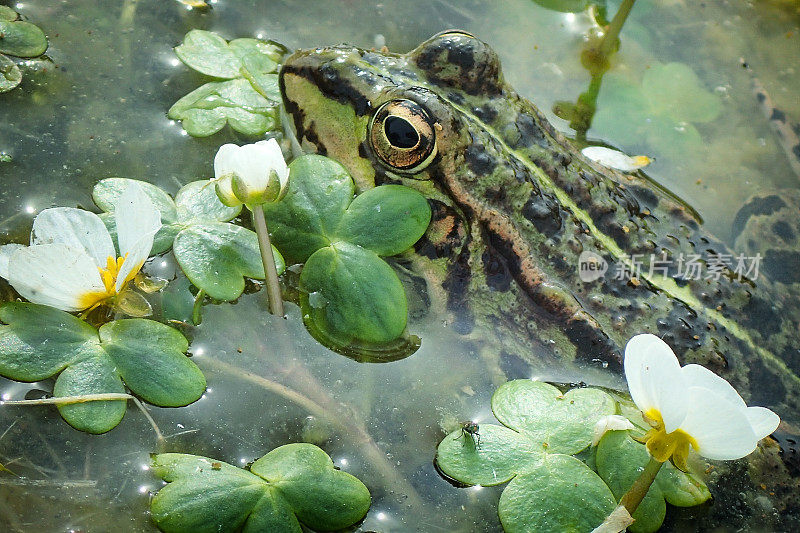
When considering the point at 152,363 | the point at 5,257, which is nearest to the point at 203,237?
the point at 152,363

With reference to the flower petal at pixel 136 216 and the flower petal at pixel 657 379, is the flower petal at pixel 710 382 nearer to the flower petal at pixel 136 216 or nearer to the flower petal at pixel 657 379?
the flower petal at pixel 657 379

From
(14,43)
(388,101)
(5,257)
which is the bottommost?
(5,257)

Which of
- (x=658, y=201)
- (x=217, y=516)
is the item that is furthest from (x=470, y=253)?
(x=217, y=516)

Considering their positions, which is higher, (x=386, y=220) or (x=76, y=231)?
(x=386, y=220)

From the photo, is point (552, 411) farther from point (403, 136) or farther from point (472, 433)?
point (403, 136)

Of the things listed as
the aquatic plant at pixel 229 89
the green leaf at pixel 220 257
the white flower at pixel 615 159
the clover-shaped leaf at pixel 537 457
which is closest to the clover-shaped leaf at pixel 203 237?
the green leaf at pixel 220 257

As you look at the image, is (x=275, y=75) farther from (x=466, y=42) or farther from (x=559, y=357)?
(x=559, y=357)
